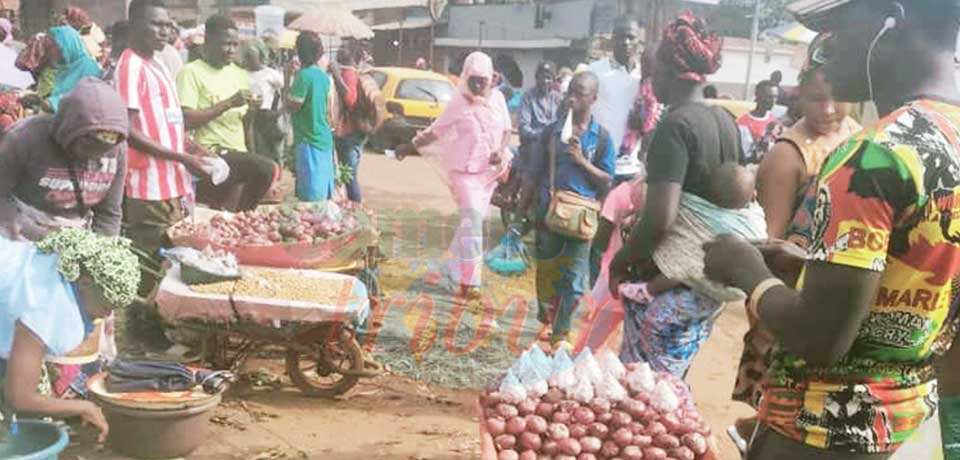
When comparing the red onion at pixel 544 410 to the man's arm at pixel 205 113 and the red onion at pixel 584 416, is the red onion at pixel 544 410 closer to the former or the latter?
the red onion at pixel 584 416

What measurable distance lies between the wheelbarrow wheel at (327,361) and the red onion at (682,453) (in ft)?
6.76

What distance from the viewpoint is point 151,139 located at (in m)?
4.88

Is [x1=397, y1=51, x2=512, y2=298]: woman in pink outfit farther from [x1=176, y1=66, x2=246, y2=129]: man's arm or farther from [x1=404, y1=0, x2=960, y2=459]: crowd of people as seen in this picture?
[x1=176, y1=66, x2=246, y2=129]: man's arm

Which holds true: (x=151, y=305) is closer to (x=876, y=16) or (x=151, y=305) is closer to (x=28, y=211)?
(x=28, y=211)

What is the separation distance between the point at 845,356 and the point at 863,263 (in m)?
0.27

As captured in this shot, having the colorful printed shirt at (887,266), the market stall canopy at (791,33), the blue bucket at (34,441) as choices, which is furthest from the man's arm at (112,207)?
the market stall canopy at (791,33)

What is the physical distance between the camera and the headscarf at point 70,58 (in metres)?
5.30

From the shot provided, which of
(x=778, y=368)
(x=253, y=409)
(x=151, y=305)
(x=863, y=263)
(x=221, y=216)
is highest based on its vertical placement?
(x=863, y=263)

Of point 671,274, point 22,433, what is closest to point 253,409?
point 22,433

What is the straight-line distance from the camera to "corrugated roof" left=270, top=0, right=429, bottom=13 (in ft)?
21.3

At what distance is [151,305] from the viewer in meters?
4.89

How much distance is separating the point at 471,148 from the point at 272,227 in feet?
6.13

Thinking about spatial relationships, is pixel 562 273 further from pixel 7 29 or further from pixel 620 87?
pixel 7 29

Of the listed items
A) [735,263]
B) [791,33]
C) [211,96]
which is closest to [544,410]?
[735,263]
